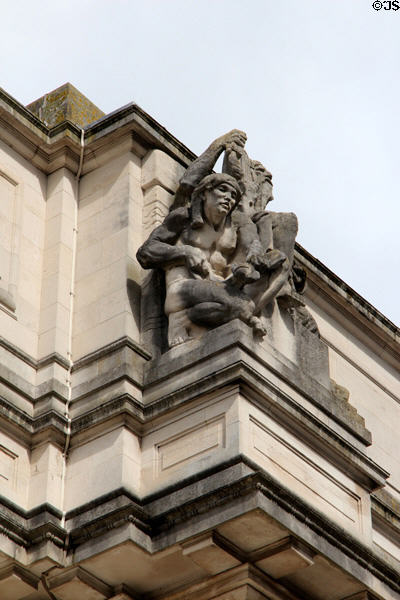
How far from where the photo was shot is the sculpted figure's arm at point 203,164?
23766 mm

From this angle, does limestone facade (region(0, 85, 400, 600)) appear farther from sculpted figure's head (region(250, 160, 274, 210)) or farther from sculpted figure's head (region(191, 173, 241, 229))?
sculpted figure's head (region(250, 160, 274, 210))

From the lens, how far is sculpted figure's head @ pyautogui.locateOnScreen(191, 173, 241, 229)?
917 inches

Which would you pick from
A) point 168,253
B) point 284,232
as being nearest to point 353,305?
point 284,232

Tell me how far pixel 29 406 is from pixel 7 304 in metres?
Result: 1.46

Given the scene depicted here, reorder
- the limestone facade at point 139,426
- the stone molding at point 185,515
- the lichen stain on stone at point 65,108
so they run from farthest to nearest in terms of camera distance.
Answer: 1. the lichen stain on stone at point 65,108
2. the limestone facade at point 139,426
3. the stone molding at point 185,515

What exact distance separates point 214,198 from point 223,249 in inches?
26.3

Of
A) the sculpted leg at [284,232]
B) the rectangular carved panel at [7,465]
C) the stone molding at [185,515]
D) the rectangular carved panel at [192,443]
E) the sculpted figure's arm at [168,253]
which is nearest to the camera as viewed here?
the stone molding at [185,515]

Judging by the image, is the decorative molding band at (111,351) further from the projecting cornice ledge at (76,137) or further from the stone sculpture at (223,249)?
the projecting cornice ledge at (76,137)

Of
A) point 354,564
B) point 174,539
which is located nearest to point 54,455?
point 174,539

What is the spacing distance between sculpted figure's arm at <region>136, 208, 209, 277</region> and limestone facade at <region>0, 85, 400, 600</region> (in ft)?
1.09

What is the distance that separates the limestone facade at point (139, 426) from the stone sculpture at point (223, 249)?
0.32 m

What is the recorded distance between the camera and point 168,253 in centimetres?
2288

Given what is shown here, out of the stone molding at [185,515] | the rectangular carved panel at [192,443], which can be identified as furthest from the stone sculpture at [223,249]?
the stone molding at [185,515]

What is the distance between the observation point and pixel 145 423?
21688 mm
